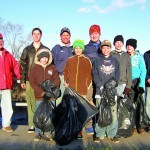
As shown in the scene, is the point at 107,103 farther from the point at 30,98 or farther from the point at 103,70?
the point at 30,98

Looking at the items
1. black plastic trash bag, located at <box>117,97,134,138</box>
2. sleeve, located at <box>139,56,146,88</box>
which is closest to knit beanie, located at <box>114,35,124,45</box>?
sleeve, located at <box>139,56,146,88</box>

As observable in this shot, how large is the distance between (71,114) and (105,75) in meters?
1.00

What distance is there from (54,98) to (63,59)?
0.94 meters

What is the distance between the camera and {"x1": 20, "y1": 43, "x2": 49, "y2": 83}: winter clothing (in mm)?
6549

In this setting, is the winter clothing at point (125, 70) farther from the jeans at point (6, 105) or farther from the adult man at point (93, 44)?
the jeans at point (6, 105)

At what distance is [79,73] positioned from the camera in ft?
20.0

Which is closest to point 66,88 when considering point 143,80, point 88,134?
point 88,134

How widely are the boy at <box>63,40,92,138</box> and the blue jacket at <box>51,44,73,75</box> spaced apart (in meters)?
0.33

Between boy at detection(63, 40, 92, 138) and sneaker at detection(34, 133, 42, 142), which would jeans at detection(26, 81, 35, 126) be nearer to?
sneaker at detection(34, 133, 42, 142)

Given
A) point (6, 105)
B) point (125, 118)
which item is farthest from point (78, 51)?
point (6, 105)

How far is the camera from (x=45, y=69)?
614 cm

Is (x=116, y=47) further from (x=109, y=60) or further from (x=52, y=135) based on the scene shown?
(x=52, y=135)

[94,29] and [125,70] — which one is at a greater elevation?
[94,29]

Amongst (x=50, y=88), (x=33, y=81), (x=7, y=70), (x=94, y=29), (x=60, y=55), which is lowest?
(x=50, y=88)
